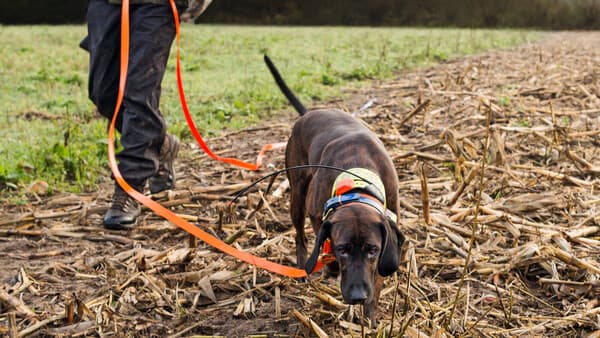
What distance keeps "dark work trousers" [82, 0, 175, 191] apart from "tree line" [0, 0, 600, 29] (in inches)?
899

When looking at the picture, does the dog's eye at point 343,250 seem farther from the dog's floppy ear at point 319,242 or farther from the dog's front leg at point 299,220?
the dog's front leg at point 299,220

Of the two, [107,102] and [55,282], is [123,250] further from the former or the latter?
[107,102]

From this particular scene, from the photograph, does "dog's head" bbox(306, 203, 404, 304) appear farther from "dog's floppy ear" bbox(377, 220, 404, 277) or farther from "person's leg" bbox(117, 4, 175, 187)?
"person's leg" bbox(117, 4, 175, 187)

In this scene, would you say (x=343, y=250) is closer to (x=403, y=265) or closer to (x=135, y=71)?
(x=403, y=265)

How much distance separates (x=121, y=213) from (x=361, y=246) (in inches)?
94.7

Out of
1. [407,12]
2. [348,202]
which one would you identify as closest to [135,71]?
[348,202]

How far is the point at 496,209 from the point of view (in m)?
4.75

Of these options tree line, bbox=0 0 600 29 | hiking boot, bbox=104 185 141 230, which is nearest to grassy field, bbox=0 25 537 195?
hiking boot, bbox=104 185 141 230

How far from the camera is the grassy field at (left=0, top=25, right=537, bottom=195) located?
6332mm

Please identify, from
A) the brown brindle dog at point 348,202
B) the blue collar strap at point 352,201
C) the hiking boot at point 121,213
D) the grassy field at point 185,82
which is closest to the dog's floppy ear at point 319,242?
the brown brindle dog at point 348,202

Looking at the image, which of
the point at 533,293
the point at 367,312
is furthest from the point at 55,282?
the point at 533,293

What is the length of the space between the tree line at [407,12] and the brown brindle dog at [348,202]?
23.9 metres

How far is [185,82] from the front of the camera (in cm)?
1134

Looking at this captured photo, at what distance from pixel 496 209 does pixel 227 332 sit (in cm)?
226
